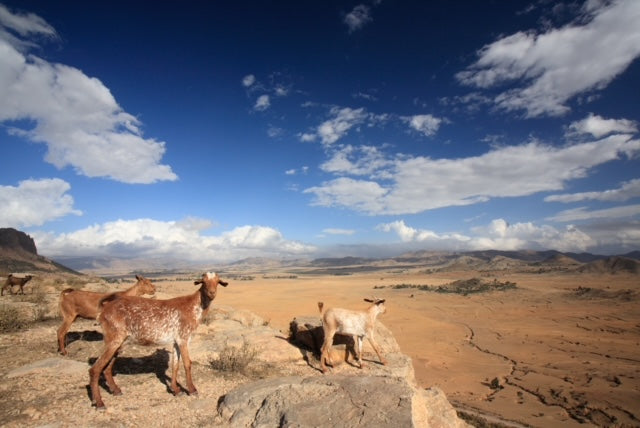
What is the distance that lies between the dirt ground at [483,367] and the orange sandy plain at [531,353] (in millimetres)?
45

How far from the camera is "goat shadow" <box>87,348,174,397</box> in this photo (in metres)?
7.30

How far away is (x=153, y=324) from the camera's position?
6.46 metres

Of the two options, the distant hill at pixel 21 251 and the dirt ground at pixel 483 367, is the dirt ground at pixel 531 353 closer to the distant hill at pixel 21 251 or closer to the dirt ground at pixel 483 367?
the dirt ground at pixel 483 367

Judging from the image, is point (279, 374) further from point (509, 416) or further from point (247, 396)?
point (509, 416)

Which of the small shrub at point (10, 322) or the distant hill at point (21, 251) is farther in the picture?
the distant hill at point (21, 251)

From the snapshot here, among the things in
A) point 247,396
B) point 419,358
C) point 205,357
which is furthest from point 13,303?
point 419,358

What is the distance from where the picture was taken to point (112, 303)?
21.1 feet

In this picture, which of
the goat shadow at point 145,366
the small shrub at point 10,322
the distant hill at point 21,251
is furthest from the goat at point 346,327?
the distant hill at point 21,251

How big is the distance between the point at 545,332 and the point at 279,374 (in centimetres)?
1969

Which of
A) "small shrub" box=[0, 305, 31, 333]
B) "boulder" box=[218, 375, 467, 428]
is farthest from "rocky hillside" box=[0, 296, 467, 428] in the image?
"small shrub" box=[0, 305, 31, 333]

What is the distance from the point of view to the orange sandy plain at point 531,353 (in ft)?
37.2

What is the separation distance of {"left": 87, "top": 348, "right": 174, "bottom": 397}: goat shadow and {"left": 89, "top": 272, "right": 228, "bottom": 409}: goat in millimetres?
704

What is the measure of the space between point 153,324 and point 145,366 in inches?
87.9

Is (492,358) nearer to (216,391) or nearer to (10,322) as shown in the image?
(216,391)
